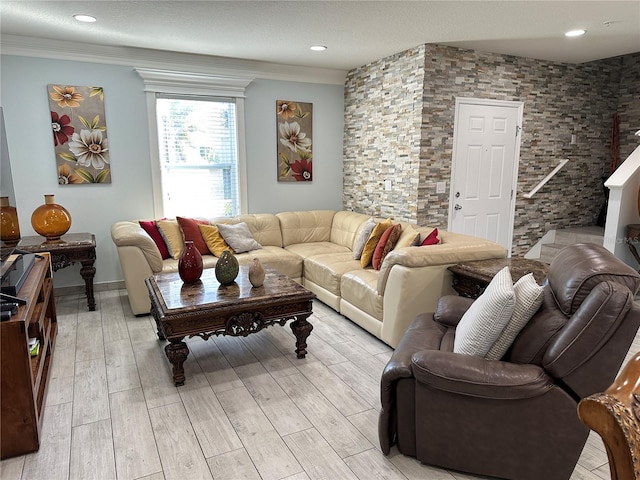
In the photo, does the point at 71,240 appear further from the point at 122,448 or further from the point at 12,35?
the point at 122,448

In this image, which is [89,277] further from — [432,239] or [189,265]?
[432,239]

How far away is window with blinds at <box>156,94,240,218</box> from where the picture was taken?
15.0ft

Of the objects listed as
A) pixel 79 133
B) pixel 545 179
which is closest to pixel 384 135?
pixel 545 179

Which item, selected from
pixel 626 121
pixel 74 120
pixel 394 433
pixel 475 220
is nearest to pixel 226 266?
pixel 394 433

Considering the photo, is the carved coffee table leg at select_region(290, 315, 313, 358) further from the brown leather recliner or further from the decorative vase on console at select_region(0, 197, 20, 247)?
the decorative vase on console at select_region(0, 197, 20, 247)

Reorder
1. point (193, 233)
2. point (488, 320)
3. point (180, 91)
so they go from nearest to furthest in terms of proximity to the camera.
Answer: point (488, 320), point (193, 233), point (180, 91)

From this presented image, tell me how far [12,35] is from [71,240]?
74.6 inches

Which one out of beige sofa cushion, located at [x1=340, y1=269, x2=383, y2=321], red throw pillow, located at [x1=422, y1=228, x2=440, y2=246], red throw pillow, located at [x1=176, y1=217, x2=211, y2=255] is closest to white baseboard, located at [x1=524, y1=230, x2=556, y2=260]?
red throw pillow, located at [x1=422, y1=228, x2=440, y2=246]

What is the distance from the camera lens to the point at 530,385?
1.62m

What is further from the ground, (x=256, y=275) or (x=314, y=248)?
(x=256, y=275)

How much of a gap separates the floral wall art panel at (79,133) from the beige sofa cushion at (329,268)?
234 centimetres

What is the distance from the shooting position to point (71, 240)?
3.84 meters

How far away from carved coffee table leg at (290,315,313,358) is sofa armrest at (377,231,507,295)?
62 cm

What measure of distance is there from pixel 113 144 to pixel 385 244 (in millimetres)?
2968
